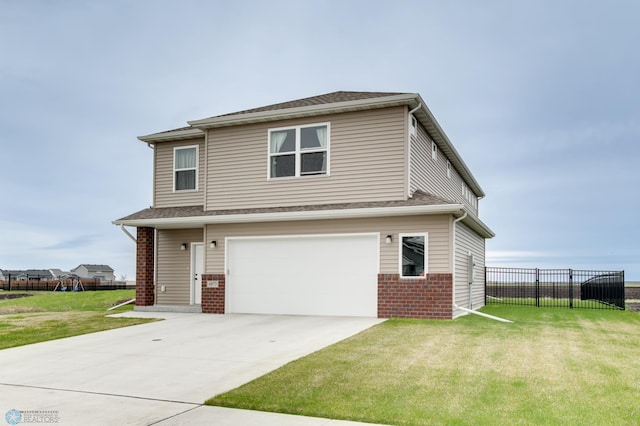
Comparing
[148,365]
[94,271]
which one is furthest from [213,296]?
[94,271]

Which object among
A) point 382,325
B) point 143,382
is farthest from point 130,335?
point 382,325

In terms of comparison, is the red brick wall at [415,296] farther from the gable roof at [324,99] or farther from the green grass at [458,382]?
the gable roof at [324,99]

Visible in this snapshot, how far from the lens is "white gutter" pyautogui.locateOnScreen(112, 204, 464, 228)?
1356 centimetres

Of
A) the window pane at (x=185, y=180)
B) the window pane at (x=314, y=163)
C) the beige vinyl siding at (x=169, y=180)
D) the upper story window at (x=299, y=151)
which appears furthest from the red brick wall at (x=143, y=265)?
the window pane at (x=314, y=163)

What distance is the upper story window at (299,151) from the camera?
15523 mm

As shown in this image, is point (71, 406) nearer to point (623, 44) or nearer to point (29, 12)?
point (29, 12)

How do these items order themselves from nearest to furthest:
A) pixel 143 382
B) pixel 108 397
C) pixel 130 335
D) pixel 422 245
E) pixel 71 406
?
pixel 71 406, pixel 108 397, pixel 143 382, pixel 130 335, pixel 422 245

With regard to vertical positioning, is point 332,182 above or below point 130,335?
above

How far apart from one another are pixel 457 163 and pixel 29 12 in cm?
1607

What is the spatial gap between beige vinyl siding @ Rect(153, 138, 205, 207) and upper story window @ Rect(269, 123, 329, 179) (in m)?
3.48

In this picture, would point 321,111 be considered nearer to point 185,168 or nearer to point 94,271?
point 185,168

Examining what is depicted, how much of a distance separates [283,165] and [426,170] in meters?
4.39

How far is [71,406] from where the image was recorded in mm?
6117

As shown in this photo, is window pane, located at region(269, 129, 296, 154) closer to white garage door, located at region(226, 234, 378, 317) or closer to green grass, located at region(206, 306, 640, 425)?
white garage door, located at region(226, 234, 378, 317)
